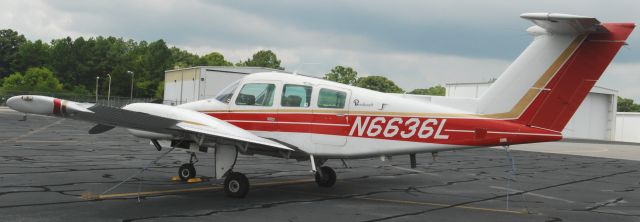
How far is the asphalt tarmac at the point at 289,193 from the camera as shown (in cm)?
958

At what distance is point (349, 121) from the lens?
11453 millimetres

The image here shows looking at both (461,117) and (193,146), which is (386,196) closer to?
(461,117)

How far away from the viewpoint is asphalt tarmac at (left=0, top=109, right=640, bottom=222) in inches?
377

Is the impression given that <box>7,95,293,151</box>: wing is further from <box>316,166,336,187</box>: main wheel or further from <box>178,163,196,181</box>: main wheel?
<box>316,166,336,187</box>: main wheel

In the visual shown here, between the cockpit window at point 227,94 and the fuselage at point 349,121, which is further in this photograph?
the cockpit window at point 227,94

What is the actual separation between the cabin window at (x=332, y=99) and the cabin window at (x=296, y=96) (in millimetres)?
288

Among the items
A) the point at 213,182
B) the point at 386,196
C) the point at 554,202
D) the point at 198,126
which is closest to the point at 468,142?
the point at 386,196

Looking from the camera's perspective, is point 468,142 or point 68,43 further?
point 68,43

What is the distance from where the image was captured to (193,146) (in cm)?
1222

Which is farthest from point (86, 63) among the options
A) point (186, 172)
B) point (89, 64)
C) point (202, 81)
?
point (186, 172)

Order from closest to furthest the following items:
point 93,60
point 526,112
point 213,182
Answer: point 526,112 → point 213,182 → point 93,60

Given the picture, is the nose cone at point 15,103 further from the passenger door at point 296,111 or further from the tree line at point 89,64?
the tree line at point 89,64

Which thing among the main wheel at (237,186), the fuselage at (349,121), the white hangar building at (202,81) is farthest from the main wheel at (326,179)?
the white hangar building at (202,81)

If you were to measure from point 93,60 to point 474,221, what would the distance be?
14376cm
